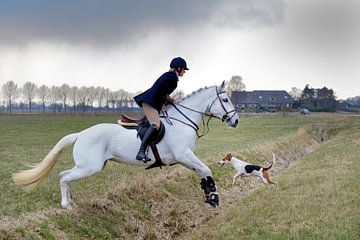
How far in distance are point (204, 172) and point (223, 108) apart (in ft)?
5.07

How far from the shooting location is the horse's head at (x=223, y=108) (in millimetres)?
8781

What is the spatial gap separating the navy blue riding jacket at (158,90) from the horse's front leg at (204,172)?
125 centimetres

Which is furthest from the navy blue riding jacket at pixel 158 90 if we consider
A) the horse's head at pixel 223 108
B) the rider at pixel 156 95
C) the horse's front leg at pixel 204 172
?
the horse's front leg at pixel 204 172

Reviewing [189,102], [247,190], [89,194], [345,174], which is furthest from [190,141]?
[345,174]

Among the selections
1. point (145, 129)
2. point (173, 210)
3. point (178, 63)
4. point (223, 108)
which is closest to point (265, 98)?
point (173, 210)

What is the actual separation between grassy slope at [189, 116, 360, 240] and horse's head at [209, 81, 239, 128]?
7.52 feet

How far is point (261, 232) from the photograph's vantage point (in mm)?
8016

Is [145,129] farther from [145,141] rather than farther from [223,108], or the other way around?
[223,108]

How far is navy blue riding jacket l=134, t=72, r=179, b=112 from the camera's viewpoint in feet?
26.9

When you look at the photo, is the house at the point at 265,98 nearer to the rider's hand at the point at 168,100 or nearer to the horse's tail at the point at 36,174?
the rider's hand at the point at 168,100

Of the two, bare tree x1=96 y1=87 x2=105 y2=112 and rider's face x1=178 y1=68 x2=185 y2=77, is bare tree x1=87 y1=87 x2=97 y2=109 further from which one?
rider's face x1=178 y1=68 x2=185 y2=77

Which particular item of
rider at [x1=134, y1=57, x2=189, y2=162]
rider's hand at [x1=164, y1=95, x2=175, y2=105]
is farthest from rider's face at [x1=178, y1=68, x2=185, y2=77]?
rider's hand at [x1=164, y1=95, x2=175, y2=105]

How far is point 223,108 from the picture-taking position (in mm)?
8836

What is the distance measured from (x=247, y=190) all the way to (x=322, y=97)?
109368mm
